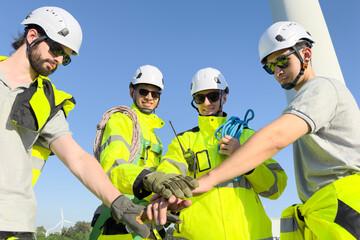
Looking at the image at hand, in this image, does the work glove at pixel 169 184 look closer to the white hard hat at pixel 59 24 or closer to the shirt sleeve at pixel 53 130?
the shirt sleeve at pixel 53 130

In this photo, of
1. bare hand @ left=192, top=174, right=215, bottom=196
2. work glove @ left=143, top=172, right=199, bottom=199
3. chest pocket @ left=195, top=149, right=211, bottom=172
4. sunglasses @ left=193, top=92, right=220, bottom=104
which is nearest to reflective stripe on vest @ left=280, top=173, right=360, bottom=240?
bare hand @ left=192, top=174, right=215, bottom=196

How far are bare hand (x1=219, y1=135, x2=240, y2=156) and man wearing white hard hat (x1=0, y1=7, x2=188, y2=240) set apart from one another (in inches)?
65.9

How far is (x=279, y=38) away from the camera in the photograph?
4727mm

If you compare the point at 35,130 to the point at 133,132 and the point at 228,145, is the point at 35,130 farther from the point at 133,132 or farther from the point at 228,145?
the point at 228,145

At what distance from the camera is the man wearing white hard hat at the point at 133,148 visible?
13.7 ft

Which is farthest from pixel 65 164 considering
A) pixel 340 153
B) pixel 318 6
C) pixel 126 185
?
pixel 318 6

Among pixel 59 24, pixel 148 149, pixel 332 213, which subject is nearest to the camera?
pixel 332 213

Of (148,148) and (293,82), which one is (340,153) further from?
(148,148)

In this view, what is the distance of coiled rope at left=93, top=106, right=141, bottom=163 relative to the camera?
16.7 feet

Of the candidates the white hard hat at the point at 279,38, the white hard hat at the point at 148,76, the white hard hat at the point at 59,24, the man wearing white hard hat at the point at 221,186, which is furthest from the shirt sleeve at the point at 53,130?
the white hard hat at the point at 279,38

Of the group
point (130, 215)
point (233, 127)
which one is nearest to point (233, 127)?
point (233, 127)

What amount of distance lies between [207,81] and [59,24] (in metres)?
2.93

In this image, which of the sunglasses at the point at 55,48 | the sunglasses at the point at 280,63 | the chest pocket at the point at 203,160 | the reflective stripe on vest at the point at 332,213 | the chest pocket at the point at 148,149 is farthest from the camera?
the chest pocket at the point at 148,149

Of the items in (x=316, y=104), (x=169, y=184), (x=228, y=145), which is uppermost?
(x=316, y=104)
